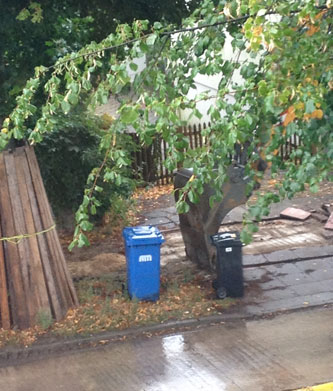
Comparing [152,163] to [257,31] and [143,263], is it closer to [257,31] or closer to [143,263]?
[143,263]

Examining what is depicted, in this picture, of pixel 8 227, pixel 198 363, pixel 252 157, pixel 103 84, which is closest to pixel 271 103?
pixel 252 157

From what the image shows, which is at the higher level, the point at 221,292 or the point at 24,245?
the point at 24,245

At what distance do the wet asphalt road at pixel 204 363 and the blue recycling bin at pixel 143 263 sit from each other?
32.0 inches

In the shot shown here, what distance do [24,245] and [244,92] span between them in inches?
156

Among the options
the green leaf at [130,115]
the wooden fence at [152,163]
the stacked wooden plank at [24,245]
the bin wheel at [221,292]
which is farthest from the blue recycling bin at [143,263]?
the wooden fence at [152,163]

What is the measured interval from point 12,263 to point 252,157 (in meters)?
3.82

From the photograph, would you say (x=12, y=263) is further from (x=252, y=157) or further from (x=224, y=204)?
(x=252, y=157)

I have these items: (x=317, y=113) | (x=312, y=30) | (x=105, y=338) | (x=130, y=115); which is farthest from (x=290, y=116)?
(x=105, y=338)

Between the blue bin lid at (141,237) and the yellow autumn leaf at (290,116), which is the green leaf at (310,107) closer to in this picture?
the yellow autumn leaf at (290,116)

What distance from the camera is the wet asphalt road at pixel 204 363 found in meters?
6.94

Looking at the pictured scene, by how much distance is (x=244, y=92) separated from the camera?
491 cm

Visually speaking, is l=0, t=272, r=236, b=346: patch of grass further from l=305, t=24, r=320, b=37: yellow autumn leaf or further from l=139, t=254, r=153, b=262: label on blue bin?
l=305, t=24, r=320, b=37: yellow autumn leaf

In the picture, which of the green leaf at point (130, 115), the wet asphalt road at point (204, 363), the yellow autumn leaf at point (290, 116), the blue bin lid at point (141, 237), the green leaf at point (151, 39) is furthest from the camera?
the blue bin lid at point (141, 237)

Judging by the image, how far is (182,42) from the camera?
18.2ft
